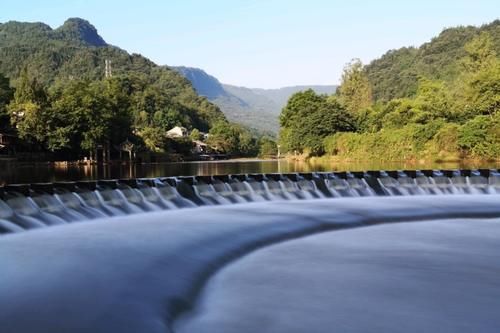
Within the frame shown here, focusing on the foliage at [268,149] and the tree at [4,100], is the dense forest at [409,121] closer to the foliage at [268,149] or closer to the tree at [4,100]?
the foliage at [268,149]

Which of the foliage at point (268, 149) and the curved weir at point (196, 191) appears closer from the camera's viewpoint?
the curved weir at point (196, 191)

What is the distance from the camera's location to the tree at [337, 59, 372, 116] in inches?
3063

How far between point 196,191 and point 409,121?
4141 cm

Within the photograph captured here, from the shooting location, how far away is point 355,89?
7888 centimetres

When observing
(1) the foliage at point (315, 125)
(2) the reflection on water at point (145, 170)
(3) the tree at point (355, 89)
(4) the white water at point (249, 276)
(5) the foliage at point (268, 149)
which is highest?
(3) the tree at point (355, 89)

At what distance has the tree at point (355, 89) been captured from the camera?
77.8m

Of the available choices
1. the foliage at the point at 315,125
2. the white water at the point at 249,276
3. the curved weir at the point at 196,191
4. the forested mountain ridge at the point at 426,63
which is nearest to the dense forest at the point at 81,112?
the foliage at the point at 315,125

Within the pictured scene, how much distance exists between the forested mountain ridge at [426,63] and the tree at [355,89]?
12.2m

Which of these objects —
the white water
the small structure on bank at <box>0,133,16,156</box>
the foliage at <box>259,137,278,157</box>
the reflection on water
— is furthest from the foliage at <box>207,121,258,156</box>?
the white water

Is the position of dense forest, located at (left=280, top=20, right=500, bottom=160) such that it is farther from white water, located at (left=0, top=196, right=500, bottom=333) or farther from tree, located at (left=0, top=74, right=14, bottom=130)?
white water, located at (left=0, top=196, right=500, bottom=333)

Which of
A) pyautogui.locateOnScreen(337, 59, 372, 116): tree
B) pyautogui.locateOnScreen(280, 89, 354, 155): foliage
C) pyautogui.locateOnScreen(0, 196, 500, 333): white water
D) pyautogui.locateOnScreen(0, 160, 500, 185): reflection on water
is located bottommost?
pyautogui.locateOnScreen(0, 196, 500, 333): white water

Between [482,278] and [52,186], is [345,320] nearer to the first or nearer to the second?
[482,278]

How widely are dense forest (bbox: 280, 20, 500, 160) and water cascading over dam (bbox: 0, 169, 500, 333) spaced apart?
94.7ft

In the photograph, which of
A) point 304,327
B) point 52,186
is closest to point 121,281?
point 304,327
